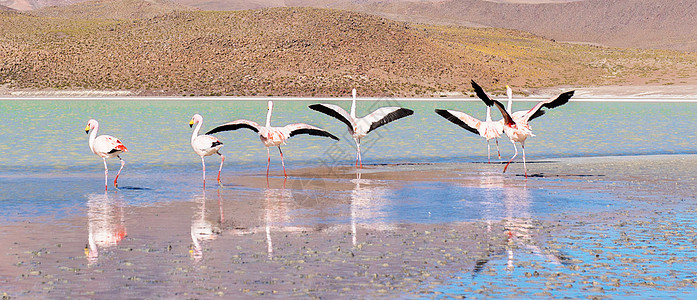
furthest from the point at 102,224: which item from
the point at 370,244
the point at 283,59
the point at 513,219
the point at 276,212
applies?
the point at 283,59

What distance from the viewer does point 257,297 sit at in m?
9.20

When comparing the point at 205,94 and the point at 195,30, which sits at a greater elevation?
the point at 195,30

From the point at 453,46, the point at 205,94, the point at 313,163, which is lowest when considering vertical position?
the point at 313,163

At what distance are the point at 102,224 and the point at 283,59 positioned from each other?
4359 inches

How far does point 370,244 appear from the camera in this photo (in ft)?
40.1

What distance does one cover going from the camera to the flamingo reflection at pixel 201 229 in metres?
11.8

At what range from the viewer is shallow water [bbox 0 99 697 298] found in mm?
9922

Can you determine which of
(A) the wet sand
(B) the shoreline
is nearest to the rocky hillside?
(B) the shoreline

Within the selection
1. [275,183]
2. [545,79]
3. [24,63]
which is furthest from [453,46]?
[275,183]

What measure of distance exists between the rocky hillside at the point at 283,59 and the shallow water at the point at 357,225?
275 ft

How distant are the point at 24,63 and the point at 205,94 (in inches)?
1196

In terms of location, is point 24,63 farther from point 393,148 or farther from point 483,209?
point 483,209

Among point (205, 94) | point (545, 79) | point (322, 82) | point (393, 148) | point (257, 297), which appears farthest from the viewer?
point (545, 79)

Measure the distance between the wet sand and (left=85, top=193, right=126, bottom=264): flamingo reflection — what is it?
0.06ft
